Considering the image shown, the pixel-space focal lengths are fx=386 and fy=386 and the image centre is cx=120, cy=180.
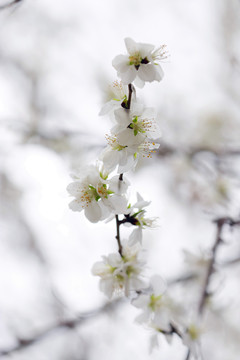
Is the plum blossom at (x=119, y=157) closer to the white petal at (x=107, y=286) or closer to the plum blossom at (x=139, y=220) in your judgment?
the plum blossom at (x=139, y=220)

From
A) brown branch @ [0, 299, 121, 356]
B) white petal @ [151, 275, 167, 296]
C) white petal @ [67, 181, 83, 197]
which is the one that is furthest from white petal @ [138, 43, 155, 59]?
brown branch @ [0, 299, 121, 356]

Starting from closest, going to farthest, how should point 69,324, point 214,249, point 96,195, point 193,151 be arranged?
point 96,195
point 214,249
point 69,324
point 193,151

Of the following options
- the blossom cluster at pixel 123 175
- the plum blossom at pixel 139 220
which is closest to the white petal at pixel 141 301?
the blossom cluster at pixel 123 175

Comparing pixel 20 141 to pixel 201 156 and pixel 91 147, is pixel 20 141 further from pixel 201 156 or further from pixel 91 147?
pixel 201 156

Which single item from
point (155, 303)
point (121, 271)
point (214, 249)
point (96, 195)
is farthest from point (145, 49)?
point (214, 249)

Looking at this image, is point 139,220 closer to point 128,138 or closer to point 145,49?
point 128,138

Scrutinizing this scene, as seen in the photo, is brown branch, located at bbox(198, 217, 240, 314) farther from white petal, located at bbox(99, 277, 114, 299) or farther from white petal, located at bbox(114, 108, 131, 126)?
white petal, located at bbox(114, 108, 131, 126)
